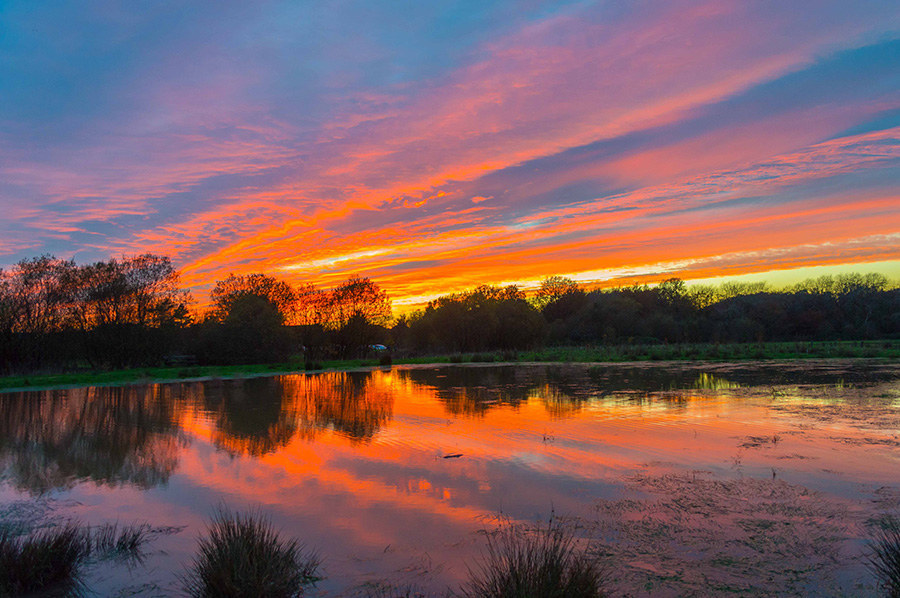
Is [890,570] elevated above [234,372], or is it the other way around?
[890,570]

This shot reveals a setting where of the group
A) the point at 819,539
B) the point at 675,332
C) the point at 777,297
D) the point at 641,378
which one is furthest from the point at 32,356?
the point at 777,297

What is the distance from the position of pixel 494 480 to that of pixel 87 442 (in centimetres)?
994

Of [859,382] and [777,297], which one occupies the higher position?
[777,297]

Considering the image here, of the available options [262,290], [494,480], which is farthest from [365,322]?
[494,480]

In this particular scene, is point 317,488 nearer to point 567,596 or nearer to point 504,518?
point 504,518

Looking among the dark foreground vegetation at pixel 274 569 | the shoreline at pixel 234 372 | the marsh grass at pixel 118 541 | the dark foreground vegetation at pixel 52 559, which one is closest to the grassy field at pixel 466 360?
the shoreline at pixel 234 372

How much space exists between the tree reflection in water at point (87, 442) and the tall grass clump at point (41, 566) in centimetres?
365

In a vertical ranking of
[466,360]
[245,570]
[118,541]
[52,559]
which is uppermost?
[245,570]

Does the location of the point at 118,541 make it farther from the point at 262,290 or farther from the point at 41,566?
the point at 262,290

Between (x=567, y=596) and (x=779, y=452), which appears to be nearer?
(x=567, y=596)

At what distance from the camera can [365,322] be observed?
187 ft

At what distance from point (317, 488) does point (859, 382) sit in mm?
20472

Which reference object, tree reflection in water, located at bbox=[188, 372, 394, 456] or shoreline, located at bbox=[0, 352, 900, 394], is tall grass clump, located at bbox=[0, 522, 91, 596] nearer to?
tree reflection in water, located at bbox=[188, 372, 394, 456]

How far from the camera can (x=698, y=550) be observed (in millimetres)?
5387
